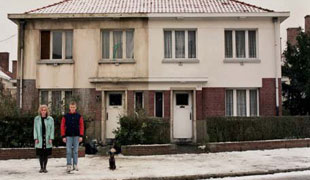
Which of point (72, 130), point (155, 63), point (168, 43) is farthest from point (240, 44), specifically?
point (72, 130)

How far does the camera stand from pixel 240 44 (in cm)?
1900

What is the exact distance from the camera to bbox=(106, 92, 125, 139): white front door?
1828 cm

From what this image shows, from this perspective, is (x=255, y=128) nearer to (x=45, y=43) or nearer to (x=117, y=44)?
(x=117, y=44)

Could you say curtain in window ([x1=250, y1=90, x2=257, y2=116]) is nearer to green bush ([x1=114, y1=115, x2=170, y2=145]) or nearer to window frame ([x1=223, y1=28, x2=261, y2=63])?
window frame ([x1=223, y1=28, x2=261, y2=63])

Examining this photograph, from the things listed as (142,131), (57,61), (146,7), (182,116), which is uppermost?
(146,7)

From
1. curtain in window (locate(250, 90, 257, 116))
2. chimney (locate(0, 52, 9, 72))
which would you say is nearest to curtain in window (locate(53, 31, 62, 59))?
curtain in window (locate(250, 90, 257, 116))

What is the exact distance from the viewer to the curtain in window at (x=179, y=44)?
18828mm

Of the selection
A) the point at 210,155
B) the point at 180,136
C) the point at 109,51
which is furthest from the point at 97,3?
the point at 210,155

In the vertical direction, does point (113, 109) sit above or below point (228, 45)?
below

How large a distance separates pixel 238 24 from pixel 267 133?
19.8 ft

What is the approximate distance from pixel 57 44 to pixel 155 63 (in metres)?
5.00

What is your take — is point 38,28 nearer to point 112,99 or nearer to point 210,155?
point 112,99

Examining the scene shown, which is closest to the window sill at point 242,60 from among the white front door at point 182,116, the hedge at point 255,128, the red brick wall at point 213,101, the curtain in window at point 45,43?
the red brick wall at point 213,101

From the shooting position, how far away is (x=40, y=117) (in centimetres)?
1079
